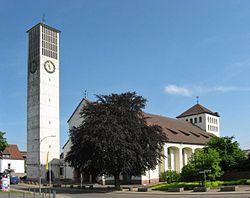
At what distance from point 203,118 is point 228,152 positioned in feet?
117

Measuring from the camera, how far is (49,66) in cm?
8500

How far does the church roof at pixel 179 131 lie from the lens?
72312 mm

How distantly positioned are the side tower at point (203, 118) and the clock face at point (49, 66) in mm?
34798

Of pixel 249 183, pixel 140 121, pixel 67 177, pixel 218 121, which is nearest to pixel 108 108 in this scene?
pixel 140 121

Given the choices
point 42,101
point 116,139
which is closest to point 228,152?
point 116,139

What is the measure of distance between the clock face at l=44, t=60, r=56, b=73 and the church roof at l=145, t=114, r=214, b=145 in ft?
78.0

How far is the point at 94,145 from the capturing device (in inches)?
1843

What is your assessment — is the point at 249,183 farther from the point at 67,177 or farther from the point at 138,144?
the point at 67,177

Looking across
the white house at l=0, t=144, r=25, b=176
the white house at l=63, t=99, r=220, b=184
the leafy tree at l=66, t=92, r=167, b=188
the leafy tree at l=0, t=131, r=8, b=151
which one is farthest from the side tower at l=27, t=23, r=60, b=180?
the leafy tree at l=66, t=92, r=167, b=188

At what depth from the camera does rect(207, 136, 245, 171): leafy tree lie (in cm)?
5894

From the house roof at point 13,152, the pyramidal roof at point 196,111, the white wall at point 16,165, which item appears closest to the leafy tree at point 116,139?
the pyramidal roof at point 196,111

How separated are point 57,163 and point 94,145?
39.6 metres

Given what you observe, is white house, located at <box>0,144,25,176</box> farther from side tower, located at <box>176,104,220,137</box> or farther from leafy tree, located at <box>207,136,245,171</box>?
leafy tree, located at <box>207,136,245,171</box>

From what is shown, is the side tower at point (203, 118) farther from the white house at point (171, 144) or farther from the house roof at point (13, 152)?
the house roof at point (13, 152)
